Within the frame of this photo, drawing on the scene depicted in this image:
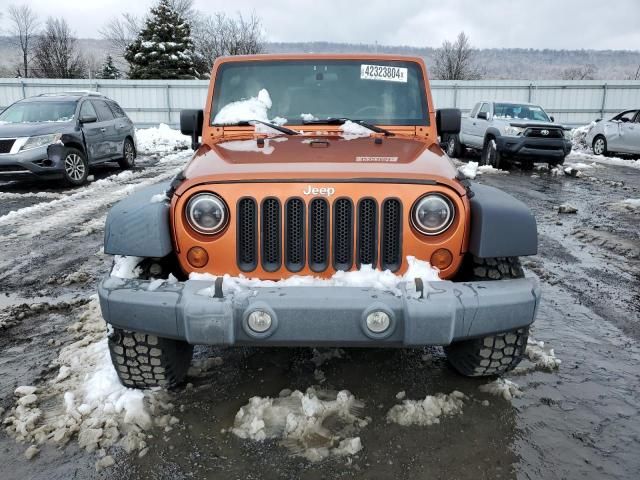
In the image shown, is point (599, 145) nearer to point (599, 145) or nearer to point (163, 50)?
point (599, 145)

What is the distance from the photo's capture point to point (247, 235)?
2.64 metres

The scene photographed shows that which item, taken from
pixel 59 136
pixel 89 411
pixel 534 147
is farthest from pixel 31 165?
pixel 534 147

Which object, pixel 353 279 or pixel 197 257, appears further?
pixel 197 257

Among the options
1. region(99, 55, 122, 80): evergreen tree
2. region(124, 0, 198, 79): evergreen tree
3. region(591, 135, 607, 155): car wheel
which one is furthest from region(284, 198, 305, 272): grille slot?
region(99, 55, 122, 80): evergreen tree

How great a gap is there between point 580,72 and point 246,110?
75.7 m

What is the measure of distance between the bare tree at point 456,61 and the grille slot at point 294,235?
54.6m

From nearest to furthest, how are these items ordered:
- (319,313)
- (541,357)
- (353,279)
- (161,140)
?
1. (319,313)
2. (353,279)
3. (541,357)
4. (161,140)

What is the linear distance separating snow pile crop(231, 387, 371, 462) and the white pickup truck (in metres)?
10.7

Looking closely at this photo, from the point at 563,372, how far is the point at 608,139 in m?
14.8

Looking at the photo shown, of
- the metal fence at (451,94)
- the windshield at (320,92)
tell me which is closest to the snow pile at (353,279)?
the windshield at (320,92)

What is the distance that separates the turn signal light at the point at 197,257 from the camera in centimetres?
265

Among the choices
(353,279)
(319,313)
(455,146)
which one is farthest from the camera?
(455,146)

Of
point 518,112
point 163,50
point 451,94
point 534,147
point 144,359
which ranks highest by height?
point 163,50

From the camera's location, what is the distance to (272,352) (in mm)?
3449
